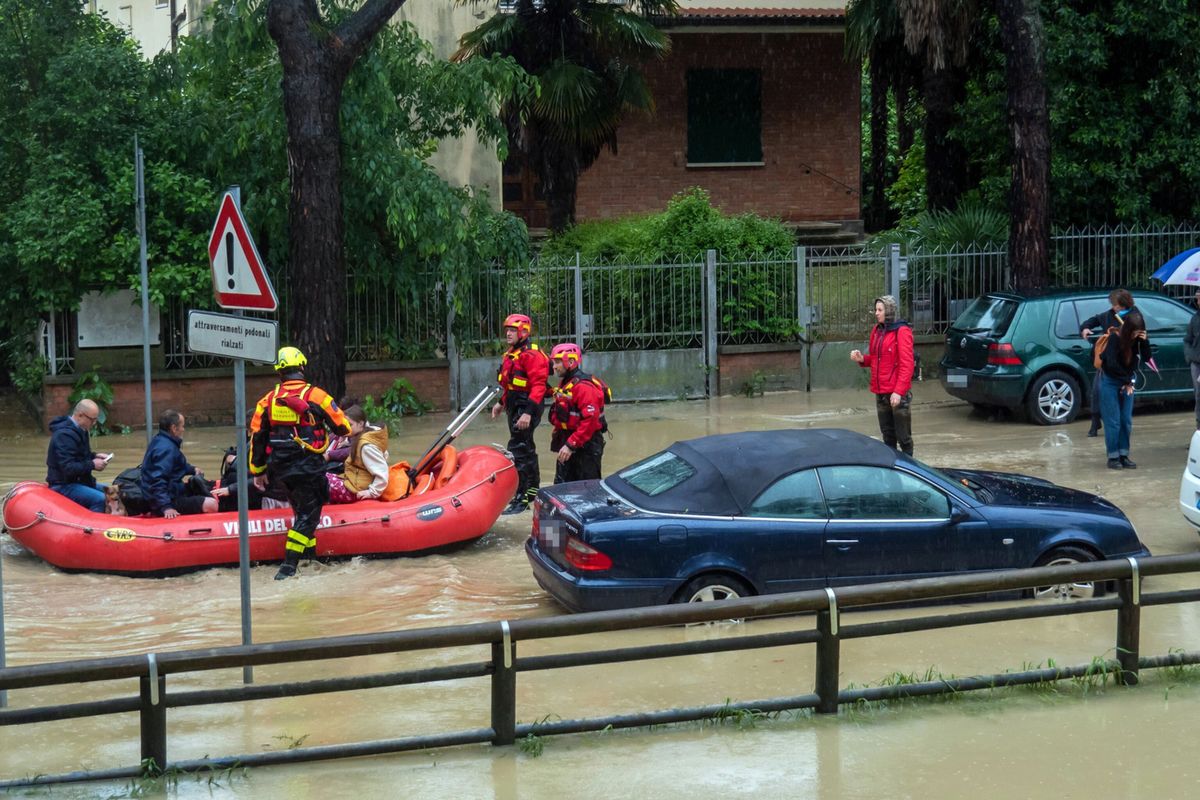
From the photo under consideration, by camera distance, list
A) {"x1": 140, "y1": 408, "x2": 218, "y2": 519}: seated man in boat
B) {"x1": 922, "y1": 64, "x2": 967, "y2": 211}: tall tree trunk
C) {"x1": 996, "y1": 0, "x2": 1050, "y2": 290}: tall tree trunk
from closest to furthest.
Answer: {"x1": 140, "y1": 408, "x2": 218, "y2": 519}: seated man in boat
{"x1": 996, "y1": 0, "x2": 1050, "y2": 290}: tall tree trunk
{"x1": 922, "y1": 64, "x2": 967, "y2": 211}: tall tree trunk

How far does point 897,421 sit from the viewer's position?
44.9 ft

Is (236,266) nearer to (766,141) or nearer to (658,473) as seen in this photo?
(658,473)

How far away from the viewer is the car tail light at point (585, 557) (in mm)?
9016

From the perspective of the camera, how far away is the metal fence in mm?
18984

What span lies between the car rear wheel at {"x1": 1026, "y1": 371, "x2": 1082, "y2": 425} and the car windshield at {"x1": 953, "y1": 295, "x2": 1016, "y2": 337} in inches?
30.0

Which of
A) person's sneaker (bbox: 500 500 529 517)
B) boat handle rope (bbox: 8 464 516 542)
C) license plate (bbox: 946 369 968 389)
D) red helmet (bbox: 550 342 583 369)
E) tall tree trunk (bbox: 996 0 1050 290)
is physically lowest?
person's sneaker (bbox: 500 500 529 517)

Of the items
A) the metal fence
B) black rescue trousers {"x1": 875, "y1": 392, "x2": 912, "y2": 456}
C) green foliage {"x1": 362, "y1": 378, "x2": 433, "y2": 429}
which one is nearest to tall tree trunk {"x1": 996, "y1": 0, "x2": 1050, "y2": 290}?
the metal fence

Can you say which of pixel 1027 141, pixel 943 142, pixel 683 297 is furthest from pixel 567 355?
pixel 943 142

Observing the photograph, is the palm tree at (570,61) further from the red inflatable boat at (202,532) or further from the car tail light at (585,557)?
the car tail light at (585,557)

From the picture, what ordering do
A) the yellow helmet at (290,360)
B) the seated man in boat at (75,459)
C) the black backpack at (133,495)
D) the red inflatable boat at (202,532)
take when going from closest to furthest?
the yellow helmet at (290,360)
the red inflatable boat at (202,532)
the black backpack at (133,495)
the seated man in boat at (75,459)

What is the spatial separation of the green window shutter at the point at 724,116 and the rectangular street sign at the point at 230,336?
20.7m

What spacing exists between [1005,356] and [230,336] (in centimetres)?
1113

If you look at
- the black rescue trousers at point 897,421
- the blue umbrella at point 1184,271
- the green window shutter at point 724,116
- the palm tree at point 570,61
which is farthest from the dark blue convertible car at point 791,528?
the green window shutter at point 724,116

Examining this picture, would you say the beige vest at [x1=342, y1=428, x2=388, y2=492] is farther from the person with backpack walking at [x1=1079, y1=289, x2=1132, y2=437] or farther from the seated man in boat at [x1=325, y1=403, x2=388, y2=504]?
the person with backpack walking at [x1=1079, y1=289, x2=1132, y2=437]
